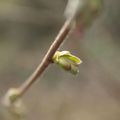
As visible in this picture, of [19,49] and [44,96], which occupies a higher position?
[19,49]

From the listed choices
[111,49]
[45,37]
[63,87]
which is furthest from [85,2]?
[45,37]

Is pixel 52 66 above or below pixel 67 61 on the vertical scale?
above

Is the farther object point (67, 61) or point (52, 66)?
point (52, 66)

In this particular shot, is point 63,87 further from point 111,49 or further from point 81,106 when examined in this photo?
point 111,49

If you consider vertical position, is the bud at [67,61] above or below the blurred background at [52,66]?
below

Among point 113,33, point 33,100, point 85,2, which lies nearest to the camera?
point 85,2
